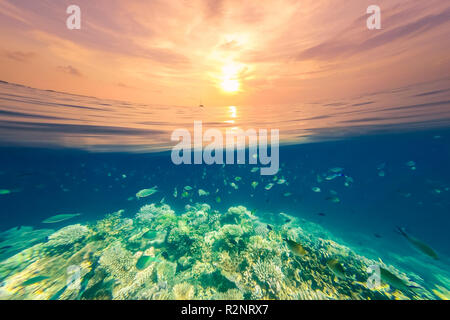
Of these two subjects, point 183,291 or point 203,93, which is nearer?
point 183,291

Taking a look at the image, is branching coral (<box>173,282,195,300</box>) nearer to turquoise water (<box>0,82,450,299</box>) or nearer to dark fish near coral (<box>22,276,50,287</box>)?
turquoise water (<box>0,82,450,299</box>)

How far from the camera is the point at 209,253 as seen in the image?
7000 millimetres

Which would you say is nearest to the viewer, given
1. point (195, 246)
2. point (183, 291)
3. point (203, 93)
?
point (183, 291)

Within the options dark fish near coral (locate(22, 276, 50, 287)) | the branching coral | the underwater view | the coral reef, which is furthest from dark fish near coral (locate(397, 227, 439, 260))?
dark fish near coral (locate(22, 276, 50, 287))

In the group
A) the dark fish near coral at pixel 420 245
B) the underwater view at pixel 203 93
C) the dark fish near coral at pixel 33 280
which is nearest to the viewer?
the dark fish near coral at pixel 420 245

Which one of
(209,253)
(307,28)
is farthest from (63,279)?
(307,28)

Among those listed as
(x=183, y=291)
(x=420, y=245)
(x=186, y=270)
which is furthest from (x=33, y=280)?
(x=420, y=245)

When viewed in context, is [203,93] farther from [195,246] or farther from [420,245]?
[420,245]

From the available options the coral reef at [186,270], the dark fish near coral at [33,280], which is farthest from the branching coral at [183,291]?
the dark fish near coral at [33,280]

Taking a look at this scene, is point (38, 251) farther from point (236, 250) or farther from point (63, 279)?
point (236, 250)

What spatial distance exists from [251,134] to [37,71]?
15388mm

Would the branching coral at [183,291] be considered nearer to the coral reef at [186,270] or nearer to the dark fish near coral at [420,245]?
the coral reef at [186,270]

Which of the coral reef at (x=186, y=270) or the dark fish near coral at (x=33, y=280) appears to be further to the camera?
the dark fish near coral at (x=33, y=280)
